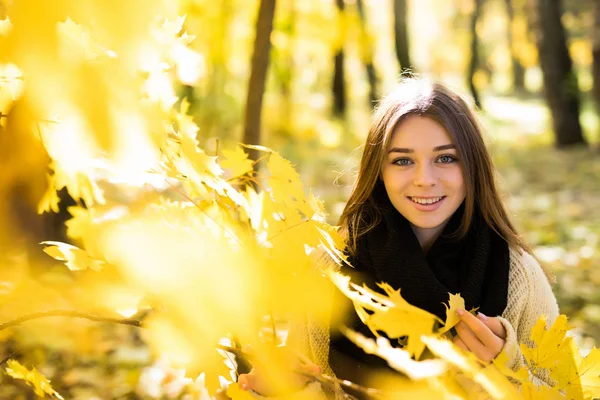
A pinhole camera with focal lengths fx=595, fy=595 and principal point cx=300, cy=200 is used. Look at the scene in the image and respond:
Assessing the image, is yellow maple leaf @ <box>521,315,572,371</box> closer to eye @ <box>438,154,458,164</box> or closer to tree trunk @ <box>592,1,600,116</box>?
eye @ <box>438,154,458,164</box>

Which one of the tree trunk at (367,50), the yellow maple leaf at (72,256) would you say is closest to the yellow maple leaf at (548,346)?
the yellow maple leaf at (72,256)

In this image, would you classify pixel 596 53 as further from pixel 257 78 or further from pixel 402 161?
pixel 402 161

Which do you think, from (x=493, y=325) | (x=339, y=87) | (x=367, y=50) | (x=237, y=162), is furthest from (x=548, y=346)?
(x=339, y=87)

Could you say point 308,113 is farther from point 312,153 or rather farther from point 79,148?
point 79,148

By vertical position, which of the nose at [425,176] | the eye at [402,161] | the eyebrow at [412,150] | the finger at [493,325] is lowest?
the finger at [493,325]

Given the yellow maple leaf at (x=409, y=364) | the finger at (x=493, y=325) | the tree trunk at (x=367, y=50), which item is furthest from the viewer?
the tree trunk at (x=367, y=50)

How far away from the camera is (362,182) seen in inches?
68.3

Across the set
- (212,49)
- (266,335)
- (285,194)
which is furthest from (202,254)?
(212,49)

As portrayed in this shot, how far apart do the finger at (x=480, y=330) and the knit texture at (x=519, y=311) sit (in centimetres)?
37

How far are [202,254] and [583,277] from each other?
4075mm

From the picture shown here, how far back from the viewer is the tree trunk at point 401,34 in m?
11.6

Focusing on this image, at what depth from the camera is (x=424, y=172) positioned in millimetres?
1523

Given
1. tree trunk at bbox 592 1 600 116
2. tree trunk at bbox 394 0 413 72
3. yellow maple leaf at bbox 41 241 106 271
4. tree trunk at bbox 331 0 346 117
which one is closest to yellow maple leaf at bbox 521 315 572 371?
yellow maple leaf at bbox 41 241 106 271

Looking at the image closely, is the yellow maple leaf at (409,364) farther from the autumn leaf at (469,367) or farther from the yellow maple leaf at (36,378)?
the yellow maple leaf at (36,378)
